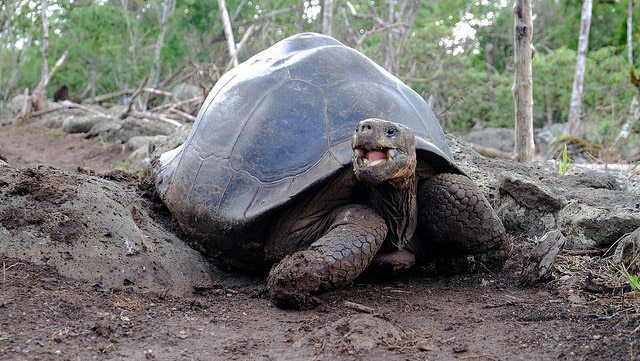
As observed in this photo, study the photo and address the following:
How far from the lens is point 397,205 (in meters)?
3.01

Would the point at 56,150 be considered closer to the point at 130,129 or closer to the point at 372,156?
the point at 130,129

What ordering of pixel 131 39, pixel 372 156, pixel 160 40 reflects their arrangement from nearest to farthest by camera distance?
pixel 372 156
pixel 160 40
pixel 131 39

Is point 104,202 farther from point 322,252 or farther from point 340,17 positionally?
point 340,17

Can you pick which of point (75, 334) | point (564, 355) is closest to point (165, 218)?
point (75, 334)

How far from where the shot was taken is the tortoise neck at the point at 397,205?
2947mm

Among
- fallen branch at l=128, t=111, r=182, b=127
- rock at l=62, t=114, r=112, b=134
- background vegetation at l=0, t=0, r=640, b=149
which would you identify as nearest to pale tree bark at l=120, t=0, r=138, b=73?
background vegetation at l=0, t=0, r=640, b=149

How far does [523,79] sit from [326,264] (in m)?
3.30

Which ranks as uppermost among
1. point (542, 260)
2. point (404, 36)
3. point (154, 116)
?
point (404, 36)

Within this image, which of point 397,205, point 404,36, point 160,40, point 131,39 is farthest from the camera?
point 131,39

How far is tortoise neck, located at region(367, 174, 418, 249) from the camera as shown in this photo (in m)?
2.95

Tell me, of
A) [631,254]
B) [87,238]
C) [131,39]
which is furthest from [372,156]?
[131,39]

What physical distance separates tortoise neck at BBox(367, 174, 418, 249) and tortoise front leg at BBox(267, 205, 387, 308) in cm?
16

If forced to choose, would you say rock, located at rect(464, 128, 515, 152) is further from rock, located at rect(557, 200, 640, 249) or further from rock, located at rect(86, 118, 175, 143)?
rock, located at rect(557, 200, 640, 249)

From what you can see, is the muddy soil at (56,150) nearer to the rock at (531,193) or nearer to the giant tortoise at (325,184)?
the giant tortoise at (325,184)
